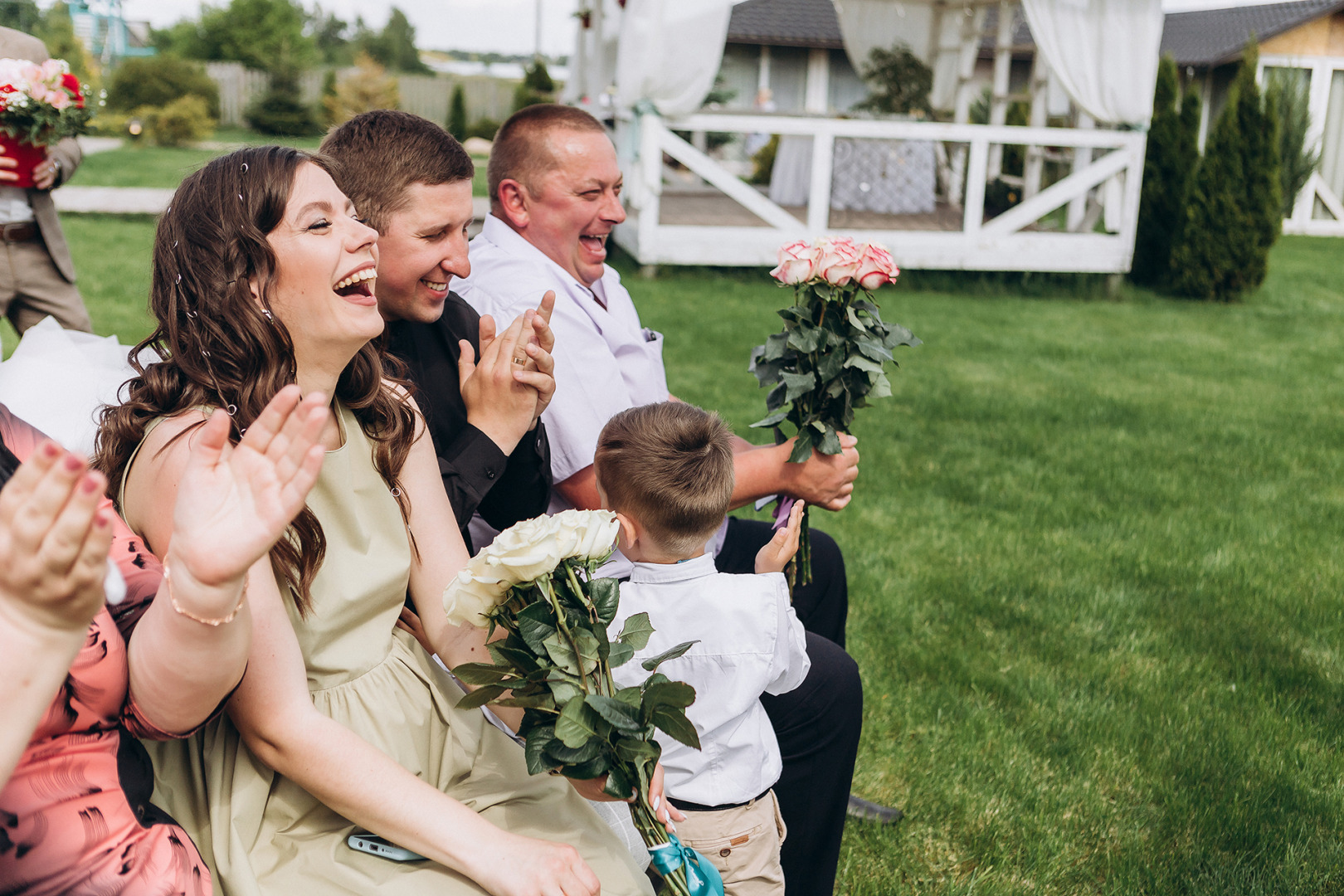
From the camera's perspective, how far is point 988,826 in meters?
3.09

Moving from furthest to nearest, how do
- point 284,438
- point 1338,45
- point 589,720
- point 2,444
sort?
point 1338,45, point 589,720, point 2,444, point 284,438

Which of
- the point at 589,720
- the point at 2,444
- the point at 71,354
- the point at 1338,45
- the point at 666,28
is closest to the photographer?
the point at 2,444

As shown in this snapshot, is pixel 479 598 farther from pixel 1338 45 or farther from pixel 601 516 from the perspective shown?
pixel 1338 45

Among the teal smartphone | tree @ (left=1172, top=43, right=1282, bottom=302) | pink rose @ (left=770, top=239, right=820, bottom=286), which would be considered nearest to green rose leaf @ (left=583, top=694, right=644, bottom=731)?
the teal smartphone

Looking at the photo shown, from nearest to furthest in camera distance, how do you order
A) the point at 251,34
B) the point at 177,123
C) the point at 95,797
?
1. the point at 95,797
2. the point at 177,123
3. the point at 251,34

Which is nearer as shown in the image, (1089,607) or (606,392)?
(606,392)

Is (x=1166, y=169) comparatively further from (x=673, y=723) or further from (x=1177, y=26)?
(x=1177, y=26)

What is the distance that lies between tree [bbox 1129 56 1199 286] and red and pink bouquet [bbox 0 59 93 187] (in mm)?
10655

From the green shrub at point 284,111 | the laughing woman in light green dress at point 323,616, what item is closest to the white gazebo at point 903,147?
the laughing woman in light green dress at point 323,616

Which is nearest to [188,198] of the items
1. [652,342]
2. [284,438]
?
[284,438]

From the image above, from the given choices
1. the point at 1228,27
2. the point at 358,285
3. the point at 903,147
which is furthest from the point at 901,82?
the point at 1228,27

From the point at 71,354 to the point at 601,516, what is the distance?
60.7 inches

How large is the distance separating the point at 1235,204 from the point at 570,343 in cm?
1064

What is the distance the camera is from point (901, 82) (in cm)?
1429
